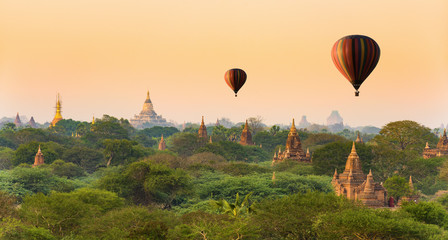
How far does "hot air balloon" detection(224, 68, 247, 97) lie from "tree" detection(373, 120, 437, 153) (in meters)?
42.8

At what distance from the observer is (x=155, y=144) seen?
16375 centimetres

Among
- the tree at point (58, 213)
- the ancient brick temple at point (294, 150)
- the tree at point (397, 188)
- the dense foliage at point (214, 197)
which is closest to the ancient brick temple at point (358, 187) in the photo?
the dense foliage at point (214, 197)

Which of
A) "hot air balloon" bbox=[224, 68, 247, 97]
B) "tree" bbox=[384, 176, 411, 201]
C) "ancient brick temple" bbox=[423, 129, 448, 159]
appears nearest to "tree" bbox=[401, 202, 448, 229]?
"tree" bbox=[384, 176, 411, 201]

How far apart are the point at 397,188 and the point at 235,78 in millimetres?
18590

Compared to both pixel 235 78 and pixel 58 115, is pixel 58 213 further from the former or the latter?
pixel 58 115

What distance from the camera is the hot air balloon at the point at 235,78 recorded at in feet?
186

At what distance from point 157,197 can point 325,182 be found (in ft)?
52.1

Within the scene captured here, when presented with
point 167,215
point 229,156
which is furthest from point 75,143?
point 167,215

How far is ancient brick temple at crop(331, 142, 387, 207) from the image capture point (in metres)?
51.1

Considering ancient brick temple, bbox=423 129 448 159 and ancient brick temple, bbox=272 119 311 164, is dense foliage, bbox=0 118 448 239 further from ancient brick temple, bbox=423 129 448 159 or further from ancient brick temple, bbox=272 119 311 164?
ancient brick temple, bbox=423 129 448 159

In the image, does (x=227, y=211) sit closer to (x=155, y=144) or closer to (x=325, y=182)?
(x=325, y=182)

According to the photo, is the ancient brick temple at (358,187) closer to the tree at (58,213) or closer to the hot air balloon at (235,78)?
the hot air balloon at (235,78)

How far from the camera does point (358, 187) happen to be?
52.3 metres

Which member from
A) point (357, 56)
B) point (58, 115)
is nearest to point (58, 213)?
point (357, 56)
